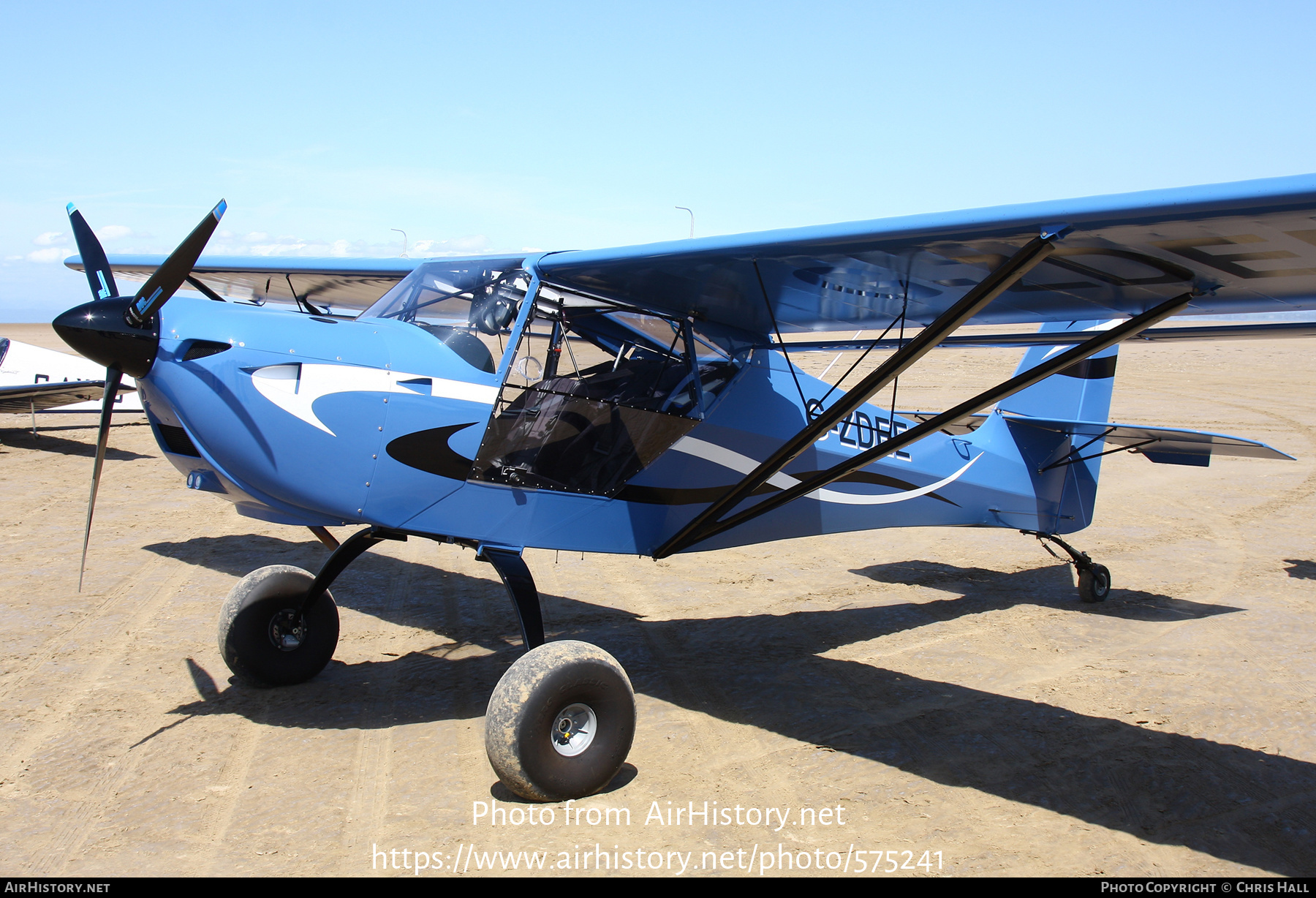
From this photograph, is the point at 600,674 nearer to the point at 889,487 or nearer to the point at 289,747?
the point at 289,747

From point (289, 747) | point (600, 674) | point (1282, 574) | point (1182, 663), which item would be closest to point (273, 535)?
point (289, 747)

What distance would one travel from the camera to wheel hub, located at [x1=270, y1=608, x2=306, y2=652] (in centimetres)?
523

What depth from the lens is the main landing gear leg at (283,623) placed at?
509 cm

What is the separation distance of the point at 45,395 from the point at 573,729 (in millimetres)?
16597

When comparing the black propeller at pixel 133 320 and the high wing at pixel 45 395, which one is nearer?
the black propeller at pixel 133 320

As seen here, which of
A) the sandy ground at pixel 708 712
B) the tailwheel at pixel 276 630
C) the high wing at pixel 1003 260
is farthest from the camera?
the tailwheel at pixel 276 630

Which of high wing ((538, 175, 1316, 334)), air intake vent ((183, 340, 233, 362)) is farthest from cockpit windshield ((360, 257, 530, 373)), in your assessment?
air intake vent ((183, 340, 233, 362))

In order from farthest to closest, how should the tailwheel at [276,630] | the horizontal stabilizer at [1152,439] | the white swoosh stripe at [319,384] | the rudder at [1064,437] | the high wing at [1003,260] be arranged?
1. the rudder at [1064,437]
2. the horizontal stabilizer at [1152,439]
3. the tailwheel at [276,630]
4. the white swoosh stripe at [319,384]
5. the high wing at [1003,260]

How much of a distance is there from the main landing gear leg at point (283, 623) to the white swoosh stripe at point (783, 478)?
2039 millimetres

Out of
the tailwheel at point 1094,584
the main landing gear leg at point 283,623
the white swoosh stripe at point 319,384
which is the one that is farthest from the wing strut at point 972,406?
the tailwheel at point 1094,584

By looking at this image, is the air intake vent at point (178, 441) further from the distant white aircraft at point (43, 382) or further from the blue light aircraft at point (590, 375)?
the distant white aircraft at point (43, 382)

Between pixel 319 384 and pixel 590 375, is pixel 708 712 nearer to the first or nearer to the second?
pixel 590 375

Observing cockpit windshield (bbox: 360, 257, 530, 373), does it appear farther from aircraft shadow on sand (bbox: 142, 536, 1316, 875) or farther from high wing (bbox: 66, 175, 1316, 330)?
aircraft shadow on sand (bbox: 142, 536, 1316, 875)

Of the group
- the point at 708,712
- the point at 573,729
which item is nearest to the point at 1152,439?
the point at 708,712
